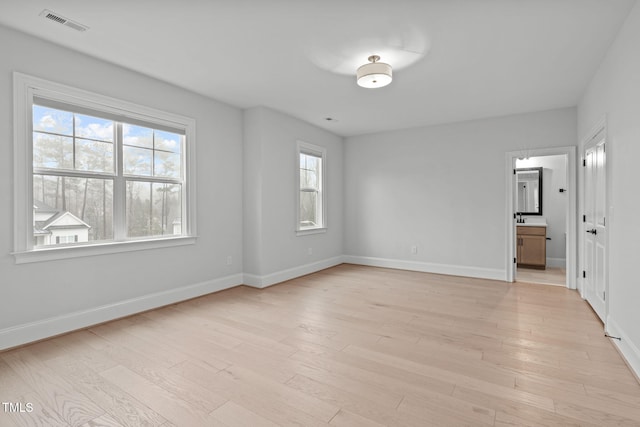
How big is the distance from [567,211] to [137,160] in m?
5.81

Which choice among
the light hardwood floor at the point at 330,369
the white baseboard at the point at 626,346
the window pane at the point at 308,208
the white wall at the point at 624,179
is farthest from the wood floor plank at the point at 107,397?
the window pane at the point at 308,208

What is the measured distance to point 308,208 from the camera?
589cm

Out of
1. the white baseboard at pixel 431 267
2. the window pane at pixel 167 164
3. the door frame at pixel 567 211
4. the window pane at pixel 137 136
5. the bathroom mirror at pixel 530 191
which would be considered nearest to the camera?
the window pane at pixel 137 136

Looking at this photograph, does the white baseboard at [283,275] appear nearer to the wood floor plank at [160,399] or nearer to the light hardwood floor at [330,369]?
the light hardwood floor at [330,369]

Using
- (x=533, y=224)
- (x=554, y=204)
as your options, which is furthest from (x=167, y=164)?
(x=554, y=204)

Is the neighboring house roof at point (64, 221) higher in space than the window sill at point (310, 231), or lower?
higher

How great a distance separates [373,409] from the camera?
1.87 m

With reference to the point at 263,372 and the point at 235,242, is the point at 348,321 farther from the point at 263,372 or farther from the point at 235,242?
the point at 235,242

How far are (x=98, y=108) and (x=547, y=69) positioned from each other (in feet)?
15.5

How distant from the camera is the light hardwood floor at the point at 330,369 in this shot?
1832mm

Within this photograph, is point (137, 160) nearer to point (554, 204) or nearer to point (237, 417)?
point (237, 417)

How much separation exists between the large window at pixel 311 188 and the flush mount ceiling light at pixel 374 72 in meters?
2.33

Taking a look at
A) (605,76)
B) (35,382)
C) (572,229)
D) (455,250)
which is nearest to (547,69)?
(605,76)

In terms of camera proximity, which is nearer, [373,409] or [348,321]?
[373,409]
